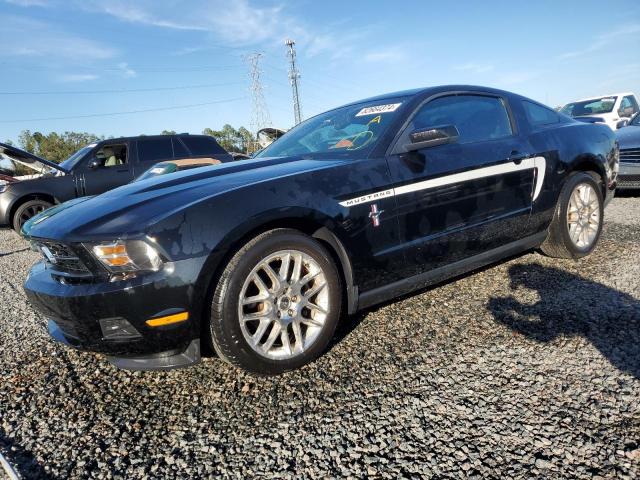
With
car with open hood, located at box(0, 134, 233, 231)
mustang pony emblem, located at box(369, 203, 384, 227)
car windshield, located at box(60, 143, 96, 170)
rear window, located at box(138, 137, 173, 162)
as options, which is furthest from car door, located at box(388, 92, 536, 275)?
car windshield, located at box(60, 143, 96, 170)

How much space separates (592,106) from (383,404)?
1285 cm

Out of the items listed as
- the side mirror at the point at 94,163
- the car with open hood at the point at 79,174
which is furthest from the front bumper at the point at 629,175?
the side mirror at the point at 94,163

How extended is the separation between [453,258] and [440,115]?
101 cm

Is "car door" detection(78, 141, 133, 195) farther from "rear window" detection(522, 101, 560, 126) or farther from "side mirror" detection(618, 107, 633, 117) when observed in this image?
"side mirror" detection(618, 107, 633, 117)

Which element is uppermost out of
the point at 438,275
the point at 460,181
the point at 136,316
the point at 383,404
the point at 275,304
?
the point at 460,181

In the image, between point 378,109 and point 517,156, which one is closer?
point 378,109

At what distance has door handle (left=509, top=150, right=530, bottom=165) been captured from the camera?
3.12 metres

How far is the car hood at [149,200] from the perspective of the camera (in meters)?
1.94

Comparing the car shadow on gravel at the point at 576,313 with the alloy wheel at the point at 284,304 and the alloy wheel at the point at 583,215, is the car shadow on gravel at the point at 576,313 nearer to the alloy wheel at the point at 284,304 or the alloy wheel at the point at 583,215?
the alloy wheel at the point at 583,215

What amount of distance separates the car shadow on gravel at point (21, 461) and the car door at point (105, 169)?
6.33 meters

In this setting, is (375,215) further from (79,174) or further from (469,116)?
(79,174)

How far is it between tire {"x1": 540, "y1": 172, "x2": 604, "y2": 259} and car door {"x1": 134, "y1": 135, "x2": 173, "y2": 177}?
6.73m

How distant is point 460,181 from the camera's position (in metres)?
2.79

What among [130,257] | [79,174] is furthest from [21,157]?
[130,257]
